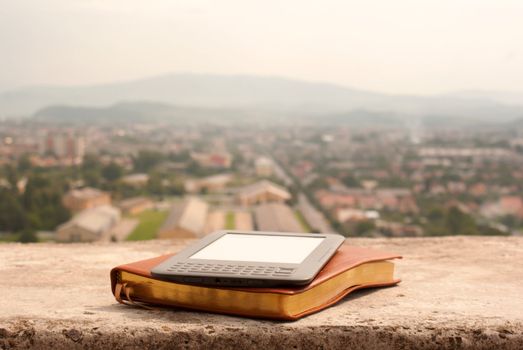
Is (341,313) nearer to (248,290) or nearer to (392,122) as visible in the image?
(248,290)

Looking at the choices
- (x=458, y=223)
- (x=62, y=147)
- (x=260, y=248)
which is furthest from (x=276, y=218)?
(x=62, y=147)

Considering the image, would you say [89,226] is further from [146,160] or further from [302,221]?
[146,160]

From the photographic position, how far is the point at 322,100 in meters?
86.1

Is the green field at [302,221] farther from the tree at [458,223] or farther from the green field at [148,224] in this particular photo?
the green field at [148,224]

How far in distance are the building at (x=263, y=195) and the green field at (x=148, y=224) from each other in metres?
3.81

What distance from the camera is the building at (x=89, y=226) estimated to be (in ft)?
60.7

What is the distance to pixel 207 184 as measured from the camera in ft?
105

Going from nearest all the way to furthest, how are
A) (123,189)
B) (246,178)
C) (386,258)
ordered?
(386,258) < (123,189) < (246,178)

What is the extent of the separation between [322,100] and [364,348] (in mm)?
86041

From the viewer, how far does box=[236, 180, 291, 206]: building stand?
2672 cm

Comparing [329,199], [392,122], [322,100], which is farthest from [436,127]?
[322,100]

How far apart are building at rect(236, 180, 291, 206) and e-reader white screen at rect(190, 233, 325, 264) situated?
25150mm

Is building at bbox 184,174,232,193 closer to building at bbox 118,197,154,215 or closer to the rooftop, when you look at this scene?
building at bbox 118,197,154,215

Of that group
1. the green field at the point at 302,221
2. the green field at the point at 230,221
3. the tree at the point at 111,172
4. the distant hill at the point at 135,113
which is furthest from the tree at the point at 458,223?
the distant hill at the point at 135,113
